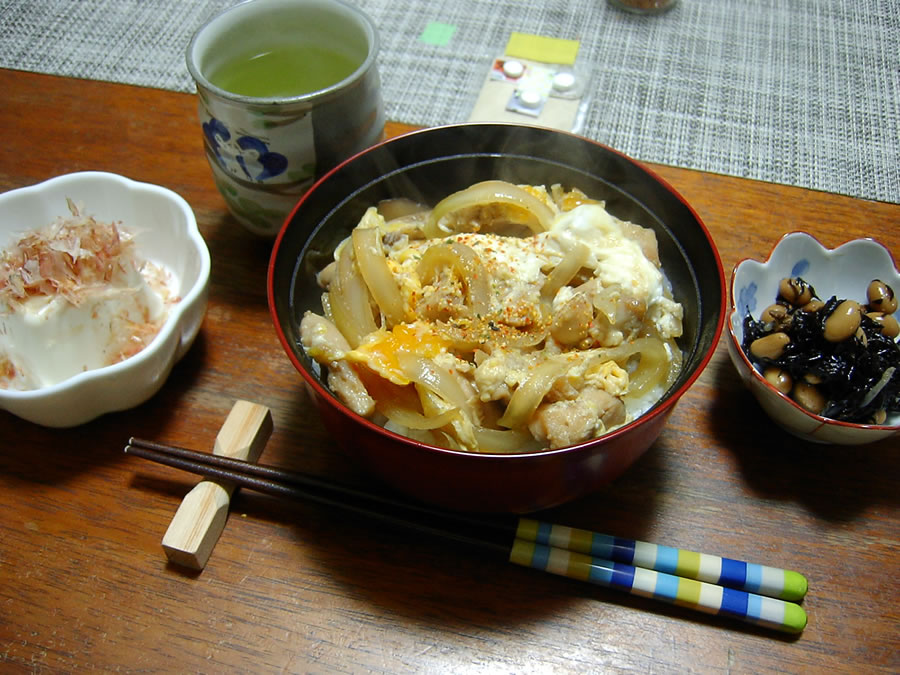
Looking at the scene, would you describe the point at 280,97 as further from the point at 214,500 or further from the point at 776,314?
the point at 776,314

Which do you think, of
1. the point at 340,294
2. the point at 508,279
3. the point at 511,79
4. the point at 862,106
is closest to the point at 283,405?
the point at 340,294

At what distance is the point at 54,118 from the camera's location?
222 cm

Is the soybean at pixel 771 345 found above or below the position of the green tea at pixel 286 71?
below

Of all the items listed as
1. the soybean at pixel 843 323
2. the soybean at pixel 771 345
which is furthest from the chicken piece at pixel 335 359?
the soybean at pixel 843 323

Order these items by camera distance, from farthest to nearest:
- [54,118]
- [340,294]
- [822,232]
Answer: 1. [54,118]
2. [822,232]
3. [340,294]

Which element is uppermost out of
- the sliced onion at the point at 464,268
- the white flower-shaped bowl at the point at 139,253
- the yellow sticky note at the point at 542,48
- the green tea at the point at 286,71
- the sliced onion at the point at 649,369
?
the green tea at the point at 286,71

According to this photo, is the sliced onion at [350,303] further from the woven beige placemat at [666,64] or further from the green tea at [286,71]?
the woven beige placemat at [666,64]

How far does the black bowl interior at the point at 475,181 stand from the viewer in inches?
55.2

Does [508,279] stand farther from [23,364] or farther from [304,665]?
[23,364]

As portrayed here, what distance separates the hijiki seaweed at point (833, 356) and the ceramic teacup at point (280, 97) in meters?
1.05

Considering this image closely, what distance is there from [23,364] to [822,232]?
198 cm

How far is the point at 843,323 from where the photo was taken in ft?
4.60

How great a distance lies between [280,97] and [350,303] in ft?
1.81

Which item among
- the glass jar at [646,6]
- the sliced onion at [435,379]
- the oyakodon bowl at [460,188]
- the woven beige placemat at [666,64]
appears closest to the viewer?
the oyakodon bowl at [460,188]
